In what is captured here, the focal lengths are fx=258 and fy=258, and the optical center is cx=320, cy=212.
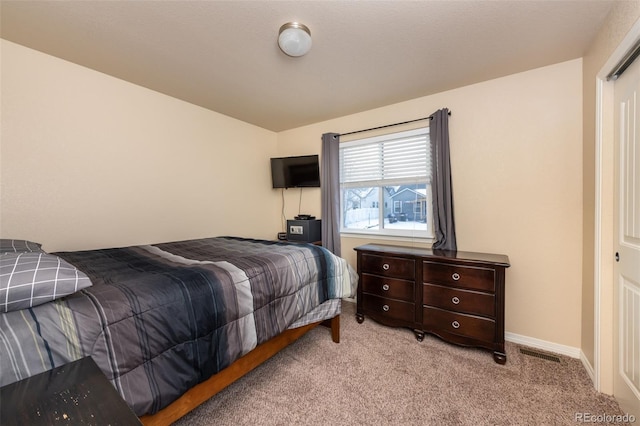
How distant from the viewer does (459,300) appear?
215 centimetres

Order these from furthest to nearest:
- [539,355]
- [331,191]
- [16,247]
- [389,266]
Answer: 1. [331,191]
2. [389,266]
3. [539,355]
4. [16,247]

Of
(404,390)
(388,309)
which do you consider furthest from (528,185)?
(404,390)

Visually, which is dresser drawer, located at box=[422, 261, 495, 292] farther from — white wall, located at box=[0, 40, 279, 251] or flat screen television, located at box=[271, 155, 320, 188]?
white wall, located at box=[0, 40, 279, 251]

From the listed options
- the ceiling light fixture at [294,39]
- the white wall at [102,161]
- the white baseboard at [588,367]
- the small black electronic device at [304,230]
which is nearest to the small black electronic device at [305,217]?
the small black electronic device at [304,230]

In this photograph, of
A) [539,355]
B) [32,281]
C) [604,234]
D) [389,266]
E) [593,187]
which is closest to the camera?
[32,281]

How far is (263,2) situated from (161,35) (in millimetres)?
809

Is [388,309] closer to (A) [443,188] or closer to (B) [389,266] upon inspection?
(B) [389,266]

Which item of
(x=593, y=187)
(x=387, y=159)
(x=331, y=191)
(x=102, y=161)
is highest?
(x=387, y=159)

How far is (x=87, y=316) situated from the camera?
971mm

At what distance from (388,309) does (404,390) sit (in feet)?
2.76

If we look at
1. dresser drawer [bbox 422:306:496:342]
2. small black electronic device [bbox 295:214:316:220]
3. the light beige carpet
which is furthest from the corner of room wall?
small black electronic device [bbox 295:214:316:220]

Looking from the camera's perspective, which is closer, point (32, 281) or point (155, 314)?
point (32, 281)

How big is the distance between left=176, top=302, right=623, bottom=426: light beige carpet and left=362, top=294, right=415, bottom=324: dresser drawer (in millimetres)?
250

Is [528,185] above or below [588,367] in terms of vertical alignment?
above
